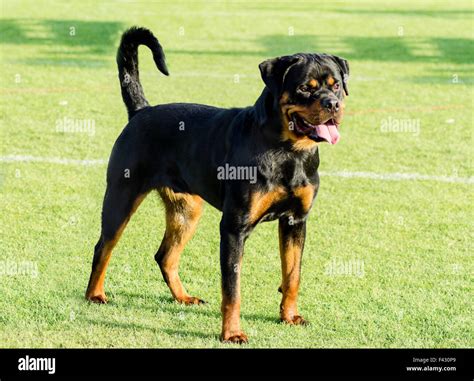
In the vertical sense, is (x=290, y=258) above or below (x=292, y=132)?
below

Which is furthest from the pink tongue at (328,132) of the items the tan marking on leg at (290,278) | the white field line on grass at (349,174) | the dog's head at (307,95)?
the white field line on grass at (349,174)

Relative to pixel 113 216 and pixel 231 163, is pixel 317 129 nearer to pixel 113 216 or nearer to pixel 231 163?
pixel 231 163

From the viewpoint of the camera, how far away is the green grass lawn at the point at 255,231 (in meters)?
6.40

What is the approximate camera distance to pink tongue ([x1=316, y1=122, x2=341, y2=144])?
5.64m

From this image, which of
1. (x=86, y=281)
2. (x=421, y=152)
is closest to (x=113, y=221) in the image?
(x=86, y=281)

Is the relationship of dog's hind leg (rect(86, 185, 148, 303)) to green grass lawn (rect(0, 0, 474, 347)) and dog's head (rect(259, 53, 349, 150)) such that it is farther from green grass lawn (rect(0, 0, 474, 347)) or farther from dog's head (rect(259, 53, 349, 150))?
dog's head (rect(259, 53, 349, 150))

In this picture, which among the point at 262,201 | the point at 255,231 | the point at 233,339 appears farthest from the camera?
the point at 255,231

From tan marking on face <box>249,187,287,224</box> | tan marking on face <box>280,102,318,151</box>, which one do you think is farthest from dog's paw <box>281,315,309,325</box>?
tan marking on face <box>280,102,318,151</box>

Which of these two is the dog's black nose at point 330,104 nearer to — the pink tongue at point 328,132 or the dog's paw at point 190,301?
the pink tongue at point 328,132

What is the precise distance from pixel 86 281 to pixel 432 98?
10.2 m

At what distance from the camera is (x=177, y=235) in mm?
6910

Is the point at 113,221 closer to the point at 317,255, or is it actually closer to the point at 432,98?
the point at 317,255

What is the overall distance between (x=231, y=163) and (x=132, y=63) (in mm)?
1462

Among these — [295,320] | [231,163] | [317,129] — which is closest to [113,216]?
[231,163]
